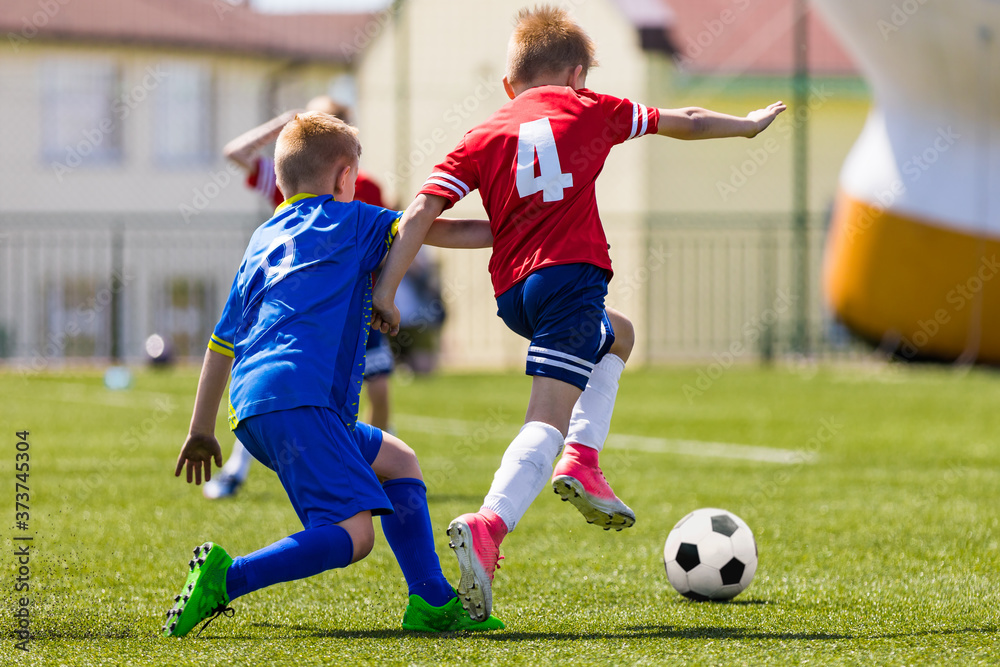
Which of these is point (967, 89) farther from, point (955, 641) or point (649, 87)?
point (955, 641)

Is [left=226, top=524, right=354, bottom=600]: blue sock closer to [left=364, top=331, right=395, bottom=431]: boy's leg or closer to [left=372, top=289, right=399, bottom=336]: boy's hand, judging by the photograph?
[left=372, top=289, right=399, bottom=336]: boy's hand

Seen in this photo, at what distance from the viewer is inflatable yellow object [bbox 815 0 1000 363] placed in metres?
12.5

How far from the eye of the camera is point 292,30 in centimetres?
2183

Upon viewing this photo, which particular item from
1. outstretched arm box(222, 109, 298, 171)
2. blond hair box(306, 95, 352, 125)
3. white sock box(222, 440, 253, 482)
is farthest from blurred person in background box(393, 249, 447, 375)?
outstretched arm box(222, 109, 298, 171)

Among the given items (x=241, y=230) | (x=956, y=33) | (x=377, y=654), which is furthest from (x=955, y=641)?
(x=241, y=230)

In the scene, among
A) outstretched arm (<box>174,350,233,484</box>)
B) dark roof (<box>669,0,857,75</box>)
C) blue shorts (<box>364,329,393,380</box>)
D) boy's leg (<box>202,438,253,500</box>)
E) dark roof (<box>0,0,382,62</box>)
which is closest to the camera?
outstretched arm (<box>174,350,233,484</box>)

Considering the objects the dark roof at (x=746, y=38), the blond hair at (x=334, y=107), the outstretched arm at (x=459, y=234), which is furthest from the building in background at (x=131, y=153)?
the outstretched arm at (x=459, y=234)

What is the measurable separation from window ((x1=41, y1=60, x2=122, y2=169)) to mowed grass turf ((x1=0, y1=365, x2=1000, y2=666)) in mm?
11749

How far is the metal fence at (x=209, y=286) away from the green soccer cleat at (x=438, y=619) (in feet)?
47.6

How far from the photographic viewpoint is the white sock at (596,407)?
3357 millimetres

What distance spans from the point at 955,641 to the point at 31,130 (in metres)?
19.4

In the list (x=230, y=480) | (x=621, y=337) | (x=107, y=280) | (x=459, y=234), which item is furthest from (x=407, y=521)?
(x=107, y=280)

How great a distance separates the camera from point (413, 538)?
315 cm

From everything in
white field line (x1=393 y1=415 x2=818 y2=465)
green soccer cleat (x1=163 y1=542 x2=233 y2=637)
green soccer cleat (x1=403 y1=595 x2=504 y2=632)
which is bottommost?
white field line (x1=393 y1=415 x2=818 y2=465)
